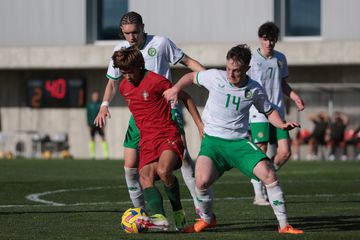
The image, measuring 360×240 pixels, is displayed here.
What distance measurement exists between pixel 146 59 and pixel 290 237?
107 inches

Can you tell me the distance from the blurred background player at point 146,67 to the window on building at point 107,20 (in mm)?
29226

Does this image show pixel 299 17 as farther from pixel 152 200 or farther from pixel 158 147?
pixel 152 200

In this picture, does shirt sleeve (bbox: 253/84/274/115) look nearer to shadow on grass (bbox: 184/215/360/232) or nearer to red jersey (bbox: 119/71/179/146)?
red jersey (bbox: 119/71/179/146)

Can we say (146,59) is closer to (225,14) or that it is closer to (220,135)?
(220,135)

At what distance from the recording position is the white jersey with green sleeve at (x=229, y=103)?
10055 millimetres

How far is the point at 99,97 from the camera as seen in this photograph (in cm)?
4025

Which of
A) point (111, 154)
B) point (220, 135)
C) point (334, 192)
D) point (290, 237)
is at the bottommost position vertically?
point (111, 154)

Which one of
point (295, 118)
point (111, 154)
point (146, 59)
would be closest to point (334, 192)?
point (146, 59)

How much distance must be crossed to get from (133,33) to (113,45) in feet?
94.3

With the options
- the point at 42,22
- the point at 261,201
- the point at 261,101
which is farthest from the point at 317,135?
the point at 261,101

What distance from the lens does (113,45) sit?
39438 millimetres

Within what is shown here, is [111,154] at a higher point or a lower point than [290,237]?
lower

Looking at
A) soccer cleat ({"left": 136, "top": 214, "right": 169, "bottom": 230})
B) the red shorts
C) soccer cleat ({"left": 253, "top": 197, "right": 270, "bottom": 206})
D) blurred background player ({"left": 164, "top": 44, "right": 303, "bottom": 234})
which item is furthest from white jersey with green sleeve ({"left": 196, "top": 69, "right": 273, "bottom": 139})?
soccer cleat ({"left": 253, "top": 197, "right": 270, "bottom": 206})

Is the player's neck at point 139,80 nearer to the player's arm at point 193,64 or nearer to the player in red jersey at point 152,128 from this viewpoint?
the player in red jersey at point 152,128
